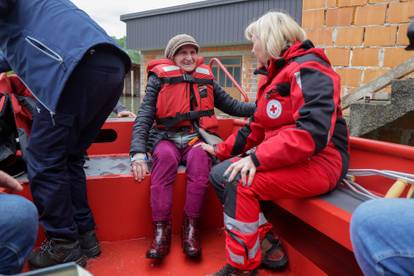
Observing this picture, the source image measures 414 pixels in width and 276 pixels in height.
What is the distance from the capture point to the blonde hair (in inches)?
61.1

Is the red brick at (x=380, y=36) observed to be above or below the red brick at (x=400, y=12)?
below

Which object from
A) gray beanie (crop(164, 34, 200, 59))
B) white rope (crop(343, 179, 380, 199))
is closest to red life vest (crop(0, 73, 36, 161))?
gray beanie (crop(164, 34, 200, 59))

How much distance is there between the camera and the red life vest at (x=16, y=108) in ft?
5.53

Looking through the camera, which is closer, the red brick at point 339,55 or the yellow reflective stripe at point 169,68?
the yellow reflective stripe at point 169,68

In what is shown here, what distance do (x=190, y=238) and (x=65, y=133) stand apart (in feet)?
2.52

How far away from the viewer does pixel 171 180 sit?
6.19 feet

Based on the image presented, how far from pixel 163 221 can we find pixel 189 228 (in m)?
Answer: 0.14

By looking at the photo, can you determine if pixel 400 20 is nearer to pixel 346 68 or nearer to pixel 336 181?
pixel 346 68

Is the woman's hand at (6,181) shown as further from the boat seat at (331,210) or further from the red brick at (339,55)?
the red brick at (339,55)

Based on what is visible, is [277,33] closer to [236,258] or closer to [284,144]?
[284,144]

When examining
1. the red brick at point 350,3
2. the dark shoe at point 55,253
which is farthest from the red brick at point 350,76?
the dark shoe at point 55,253

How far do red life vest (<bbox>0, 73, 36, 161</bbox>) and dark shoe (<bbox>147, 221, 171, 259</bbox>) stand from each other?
0.72m

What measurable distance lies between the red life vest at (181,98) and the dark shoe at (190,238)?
23.6 inches

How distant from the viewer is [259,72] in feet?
5.60
